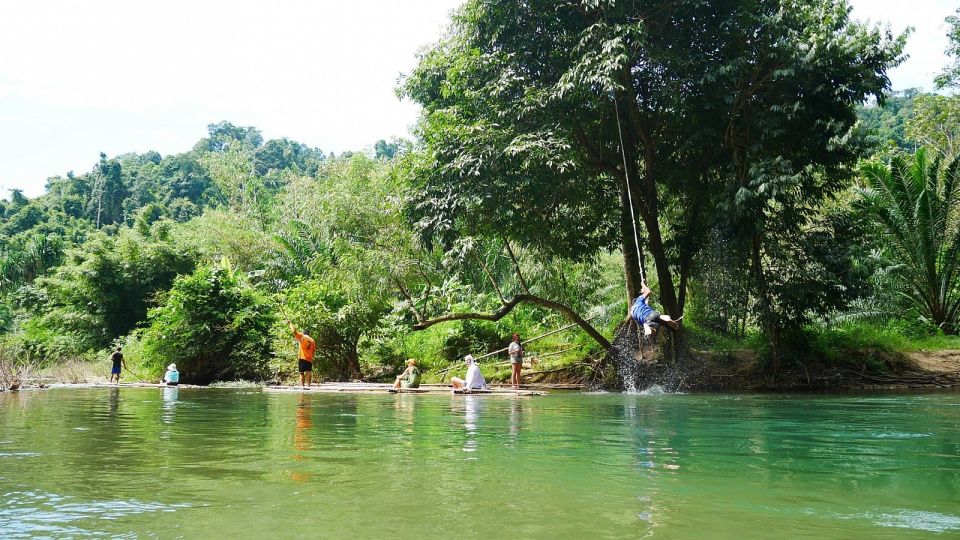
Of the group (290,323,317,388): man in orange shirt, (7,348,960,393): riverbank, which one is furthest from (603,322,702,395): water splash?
(290,323,317,388): man in orange shirt

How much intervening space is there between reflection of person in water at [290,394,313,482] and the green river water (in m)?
0.04

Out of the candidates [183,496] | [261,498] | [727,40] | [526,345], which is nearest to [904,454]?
[261,498]

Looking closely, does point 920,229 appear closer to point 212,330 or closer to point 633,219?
point 633,219

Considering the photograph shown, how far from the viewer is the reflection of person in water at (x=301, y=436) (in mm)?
5613

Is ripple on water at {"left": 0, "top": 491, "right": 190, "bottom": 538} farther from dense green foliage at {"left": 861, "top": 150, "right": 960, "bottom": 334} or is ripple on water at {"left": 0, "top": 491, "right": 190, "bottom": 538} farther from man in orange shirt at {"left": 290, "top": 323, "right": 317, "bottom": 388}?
dense green foliage at {"left": 861, "top": 150, "right": 960, "bottom": 334}

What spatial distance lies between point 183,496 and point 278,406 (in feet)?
28.8

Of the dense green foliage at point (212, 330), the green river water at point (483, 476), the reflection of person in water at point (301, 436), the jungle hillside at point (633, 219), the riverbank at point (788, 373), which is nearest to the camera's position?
the green river water at point (483, 476)

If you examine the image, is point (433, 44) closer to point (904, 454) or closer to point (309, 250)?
point (309, 250)

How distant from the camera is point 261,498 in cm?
475

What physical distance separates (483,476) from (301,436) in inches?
134

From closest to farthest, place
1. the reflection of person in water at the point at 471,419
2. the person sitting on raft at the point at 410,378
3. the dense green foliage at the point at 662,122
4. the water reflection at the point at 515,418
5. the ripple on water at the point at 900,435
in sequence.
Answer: the reflection of person in water at the point at 471,419 < the ripple on water at the point at 900,435 < the water reflection at the point at 515,418 < the dense green foliage at the point at 662,122 < the person sitting on raft at the point at 410,378

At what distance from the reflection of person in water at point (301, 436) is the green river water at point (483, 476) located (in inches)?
1.6

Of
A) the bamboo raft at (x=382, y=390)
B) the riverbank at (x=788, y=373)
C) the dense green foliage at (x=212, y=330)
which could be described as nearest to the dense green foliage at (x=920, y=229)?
the riverbank at (x=788, y=373)

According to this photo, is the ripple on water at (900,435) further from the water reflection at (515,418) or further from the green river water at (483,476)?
the water reflection at (515,418)
